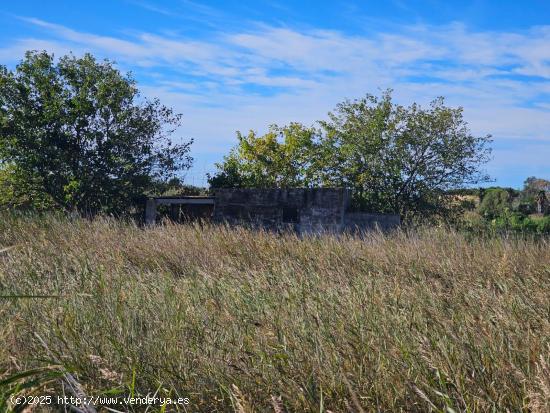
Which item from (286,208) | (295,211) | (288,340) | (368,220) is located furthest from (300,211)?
(288,340)

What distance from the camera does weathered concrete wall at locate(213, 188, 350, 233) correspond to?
1903 centimetres

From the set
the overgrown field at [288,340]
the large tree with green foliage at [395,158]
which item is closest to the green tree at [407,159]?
the large tree with green foliage at [395,158]

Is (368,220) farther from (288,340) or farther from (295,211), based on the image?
(288,340)

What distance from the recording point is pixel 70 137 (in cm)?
2103

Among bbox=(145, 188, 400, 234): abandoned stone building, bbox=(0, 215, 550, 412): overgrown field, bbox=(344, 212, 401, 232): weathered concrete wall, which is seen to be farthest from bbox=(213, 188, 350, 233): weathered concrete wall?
bbox=(0, 215, 550, 412): overgrown field

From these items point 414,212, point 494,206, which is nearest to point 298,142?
point 414,212

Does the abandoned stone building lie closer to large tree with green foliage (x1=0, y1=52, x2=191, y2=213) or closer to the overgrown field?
large tree with green foliage (x1=0, y1=52, x2=191, y2=213)

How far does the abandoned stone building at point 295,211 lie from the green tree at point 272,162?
3187 mm

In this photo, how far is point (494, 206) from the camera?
30297 mm

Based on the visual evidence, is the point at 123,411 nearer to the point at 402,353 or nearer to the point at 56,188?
Result: the point at 402,353

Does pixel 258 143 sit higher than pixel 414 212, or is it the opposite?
pixel 258 143

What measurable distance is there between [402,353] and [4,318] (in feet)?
11.7

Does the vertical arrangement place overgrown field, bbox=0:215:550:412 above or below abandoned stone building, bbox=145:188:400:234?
below

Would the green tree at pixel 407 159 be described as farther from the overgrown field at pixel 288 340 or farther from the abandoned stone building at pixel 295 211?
the overgrown field at pixel 288 340
